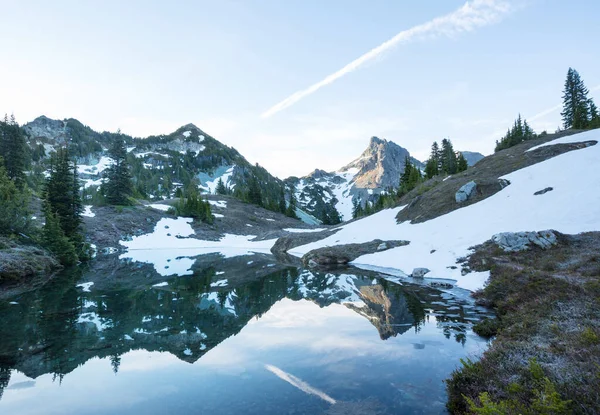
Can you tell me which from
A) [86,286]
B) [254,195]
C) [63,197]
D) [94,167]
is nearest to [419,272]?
[86,286]

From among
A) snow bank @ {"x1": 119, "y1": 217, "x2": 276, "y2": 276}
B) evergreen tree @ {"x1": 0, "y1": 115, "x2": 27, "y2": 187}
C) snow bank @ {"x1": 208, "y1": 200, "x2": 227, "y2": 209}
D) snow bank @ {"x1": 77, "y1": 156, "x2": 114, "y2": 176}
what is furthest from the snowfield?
snow bank @ {"x1": 77, "y1": 156, "x2": 114, "y2": 176}

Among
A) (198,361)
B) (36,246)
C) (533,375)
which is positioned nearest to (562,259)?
(533,375)

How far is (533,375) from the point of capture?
5.77 metres

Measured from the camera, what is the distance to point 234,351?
10727mm

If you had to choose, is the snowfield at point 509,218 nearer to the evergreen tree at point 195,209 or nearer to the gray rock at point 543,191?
the gray rock at point 543,191

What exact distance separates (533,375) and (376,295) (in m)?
12.9

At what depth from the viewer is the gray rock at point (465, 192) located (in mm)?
36531

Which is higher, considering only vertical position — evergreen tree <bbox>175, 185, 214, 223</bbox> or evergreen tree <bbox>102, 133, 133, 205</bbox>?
evergreen tree <bbox>102, 133, 133, 205</bbox>

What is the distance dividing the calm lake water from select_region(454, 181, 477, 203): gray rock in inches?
Answer: 855

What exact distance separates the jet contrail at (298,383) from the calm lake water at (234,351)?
0.10ft

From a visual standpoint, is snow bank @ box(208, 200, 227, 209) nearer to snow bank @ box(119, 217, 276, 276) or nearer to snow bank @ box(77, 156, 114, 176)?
snow bank @ box(119, 217, 276, 276)

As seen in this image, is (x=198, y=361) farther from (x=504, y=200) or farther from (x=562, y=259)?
(x=504, y=200)

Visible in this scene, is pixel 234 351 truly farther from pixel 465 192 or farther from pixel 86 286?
pixel 465 192

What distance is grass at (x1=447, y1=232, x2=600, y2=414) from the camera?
4.82 m
